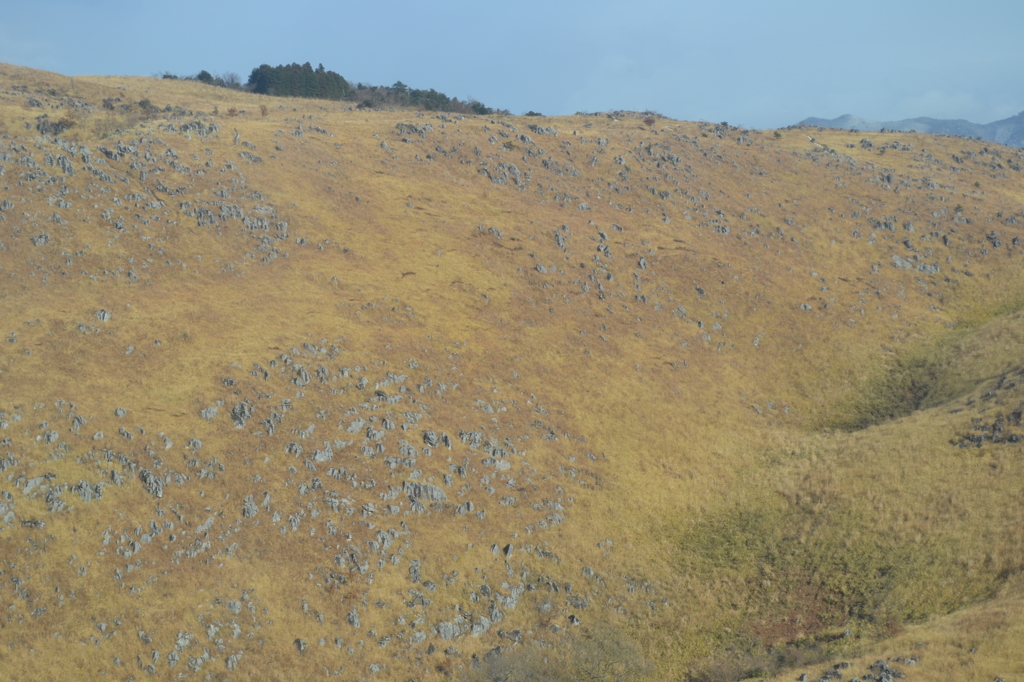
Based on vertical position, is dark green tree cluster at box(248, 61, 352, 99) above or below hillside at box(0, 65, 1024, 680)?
above

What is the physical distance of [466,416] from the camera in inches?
1794

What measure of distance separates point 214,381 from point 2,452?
11338 mm

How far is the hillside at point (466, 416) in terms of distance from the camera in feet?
107

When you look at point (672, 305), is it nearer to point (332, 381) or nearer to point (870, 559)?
point (870, 559)

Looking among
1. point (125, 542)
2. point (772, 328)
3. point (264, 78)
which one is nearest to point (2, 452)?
point (125, 542)

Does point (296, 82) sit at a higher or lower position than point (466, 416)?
higher

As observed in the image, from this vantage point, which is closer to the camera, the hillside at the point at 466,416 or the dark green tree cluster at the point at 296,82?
the hillside at the point at 466,416

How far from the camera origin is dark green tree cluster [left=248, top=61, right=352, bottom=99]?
134500 mm

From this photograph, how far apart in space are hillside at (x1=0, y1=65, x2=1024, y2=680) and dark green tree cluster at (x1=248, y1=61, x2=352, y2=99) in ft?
200

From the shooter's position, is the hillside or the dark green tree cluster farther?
the dark green tree cluster

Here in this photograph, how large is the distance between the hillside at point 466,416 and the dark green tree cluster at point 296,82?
61.0 metres

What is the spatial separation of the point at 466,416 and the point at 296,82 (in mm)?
116930

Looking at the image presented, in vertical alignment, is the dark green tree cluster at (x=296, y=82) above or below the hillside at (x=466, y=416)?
above

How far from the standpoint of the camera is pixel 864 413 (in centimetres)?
5478
